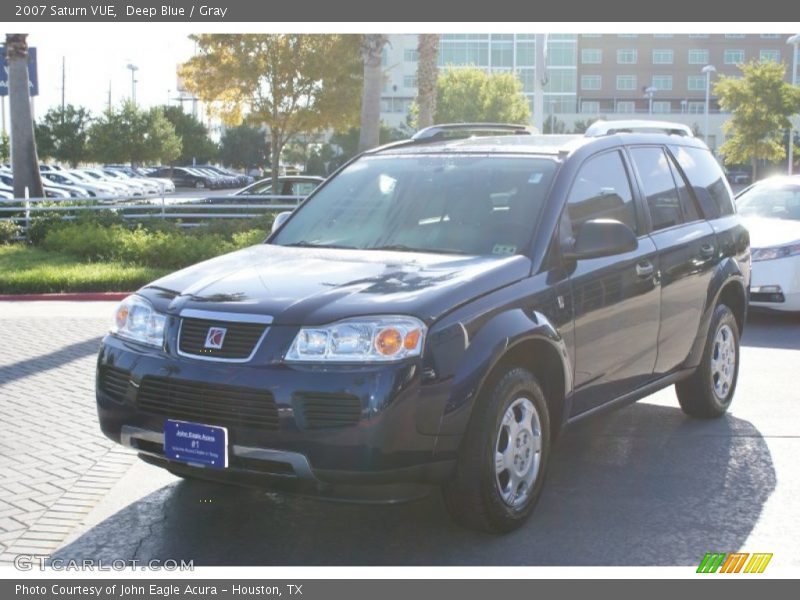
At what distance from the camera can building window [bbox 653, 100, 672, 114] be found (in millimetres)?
108669

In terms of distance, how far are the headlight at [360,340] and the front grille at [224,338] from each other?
203 millimetres

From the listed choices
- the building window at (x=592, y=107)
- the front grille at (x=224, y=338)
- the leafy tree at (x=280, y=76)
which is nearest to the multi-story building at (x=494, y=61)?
the building window at (x=592, y=107)

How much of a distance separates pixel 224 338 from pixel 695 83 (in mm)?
109119

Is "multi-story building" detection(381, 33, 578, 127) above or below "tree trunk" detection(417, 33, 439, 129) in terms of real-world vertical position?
above

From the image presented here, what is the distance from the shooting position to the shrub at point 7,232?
21219 millimetres

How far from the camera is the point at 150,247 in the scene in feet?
60.1

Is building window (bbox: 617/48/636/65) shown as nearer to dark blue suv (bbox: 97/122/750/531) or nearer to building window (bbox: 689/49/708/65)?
building window (bbox: 689/49/708/65)

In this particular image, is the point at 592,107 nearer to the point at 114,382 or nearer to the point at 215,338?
the point at 114,382

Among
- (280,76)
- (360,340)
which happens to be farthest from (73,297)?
(280,76)

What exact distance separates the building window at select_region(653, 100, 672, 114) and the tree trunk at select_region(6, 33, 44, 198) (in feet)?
302

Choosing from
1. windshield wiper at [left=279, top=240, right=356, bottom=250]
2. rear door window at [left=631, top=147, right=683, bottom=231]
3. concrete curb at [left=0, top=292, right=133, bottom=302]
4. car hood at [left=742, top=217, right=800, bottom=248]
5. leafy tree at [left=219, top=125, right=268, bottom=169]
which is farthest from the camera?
leafy tree at [left=219, top=125, right=268, bottom=169]

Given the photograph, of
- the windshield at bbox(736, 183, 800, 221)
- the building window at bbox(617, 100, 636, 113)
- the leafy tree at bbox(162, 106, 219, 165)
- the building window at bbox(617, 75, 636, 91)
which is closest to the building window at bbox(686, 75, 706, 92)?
the building window at bbox(617, 75, 636, 91)

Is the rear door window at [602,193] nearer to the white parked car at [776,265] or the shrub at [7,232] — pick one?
the white parked car at [776,265]

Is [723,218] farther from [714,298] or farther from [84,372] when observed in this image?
[84,372]
